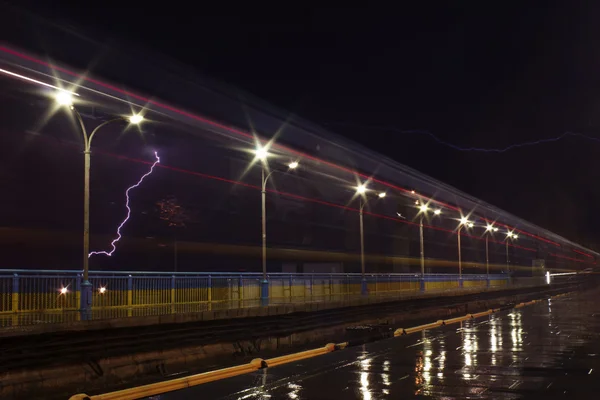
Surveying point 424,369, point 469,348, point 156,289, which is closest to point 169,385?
point 424,369

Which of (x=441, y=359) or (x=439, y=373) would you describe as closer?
(x=439, y=373)

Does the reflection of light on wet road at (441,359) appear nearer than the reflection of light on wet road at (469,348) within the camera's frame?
Yes

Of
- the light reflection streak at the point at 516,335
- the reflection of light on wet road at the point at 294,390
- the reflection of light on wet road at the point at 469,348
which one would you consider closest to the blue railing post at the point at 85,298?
the reflection of light on wet road at the point at 294,390

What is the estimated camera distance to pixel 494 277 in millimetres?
70375

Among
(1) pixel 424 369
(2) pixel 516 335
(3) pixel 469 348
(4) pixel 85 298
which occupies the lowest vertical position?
(2) pixel 516 335

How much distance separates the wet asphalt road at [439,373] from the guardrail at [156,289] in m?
8.26

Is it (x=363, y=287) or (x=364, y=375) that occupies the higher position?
(x=363, y=287)

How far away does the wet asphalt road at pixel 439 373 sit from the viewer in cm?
1087

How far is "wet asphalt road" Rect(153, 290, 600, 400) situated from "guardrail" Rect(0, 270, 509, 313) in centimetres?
826

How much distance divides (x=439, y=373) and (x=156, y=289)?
516 inches

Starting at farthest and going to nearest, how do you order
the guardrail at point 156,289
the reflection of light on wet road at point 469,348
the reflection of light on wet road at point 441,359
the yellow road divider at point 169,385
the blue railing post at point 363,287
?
the blue railing post at point 363,287
the guardrail at point 156,289
the reflection of light on wet road at point 469,348
the reflection of light on wet road at point 441,359
the yellow road divider at point 169,385

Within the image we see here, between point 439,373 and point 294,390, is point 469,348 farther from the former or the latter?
point 294,390

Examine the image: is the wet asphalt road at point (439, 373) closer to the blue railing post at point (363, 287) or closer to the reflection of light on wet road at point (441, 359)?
the reflection of light on wet road at point (441, 359)

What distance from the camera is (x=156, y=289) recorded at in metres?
23.0
